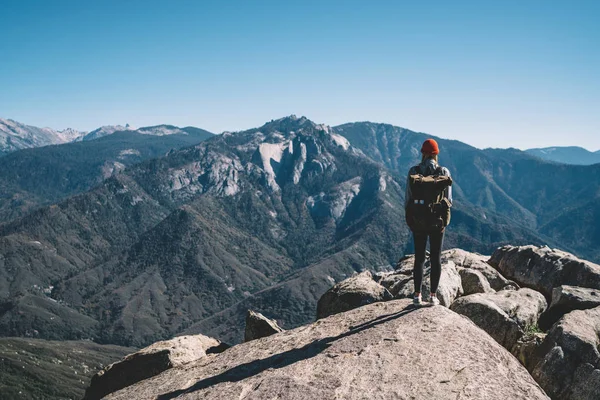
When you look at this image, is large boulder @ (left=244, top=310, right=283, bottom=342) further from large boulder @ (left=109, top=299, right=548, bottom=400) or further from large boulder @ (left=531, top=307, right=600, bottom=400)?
large boulder @ (left=531, top=307, right=600, bottom=400)

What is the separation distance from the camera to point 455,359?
1125cm

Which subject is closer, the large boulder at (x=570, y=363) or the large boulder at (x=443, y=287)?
the large boulder at (x=570, y=363)

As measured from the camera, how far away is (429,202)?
13859 mm

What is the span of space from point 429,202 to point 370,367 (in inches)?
238

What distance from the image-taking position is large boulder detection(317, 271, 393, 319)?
18859mm

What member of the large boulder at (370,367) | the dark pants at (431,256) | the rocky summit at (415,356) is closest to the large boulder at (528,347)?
the rocky summit at (415,356)

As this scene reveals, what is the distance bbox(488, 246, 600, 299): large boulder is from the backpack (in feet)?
42.4

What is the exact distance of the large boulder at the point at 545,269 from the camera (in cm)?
2132

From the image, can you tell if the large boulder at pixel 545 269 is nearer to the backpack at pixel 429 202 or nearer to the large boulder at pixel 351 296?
the large boulder at pixel 351 296

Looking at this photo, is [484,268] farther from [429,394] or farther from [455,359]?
[429,394]

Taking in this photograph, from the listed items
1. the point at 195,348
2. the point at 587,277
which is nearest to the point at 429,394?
the point at 195,348

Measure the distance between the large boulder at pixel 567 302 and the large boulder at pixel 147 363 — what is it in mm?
15878

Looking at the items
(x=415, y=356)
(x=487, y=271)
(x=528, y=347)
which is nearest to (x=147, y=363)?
(x=415, y=356)

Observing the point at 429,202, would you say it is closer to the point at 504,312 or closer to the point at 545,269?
the point at 504,312
